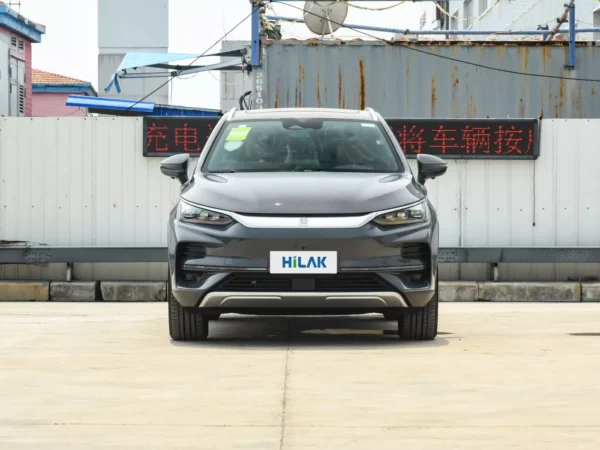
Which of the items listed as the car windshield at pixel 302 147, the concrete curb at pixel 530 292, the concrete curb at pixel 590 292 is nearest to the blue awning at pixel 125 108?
the concrete curb at pixel 530 292

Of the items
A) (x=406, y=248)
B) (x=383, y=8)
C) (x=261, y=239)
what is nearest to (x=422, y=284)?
(x=406, y=248)

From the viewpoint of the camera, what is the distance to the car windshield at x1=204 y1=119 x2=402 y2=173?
8969mm

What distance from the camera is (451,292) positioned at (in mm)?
14078

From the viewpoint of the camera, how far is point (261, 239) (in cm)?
794

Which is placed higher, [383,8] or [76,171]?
[383,8]

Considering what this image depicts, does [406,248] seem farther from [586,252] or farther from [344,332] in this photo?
[586,252]

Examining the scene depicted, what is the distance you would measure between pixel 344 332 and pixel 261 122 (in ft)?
5.58

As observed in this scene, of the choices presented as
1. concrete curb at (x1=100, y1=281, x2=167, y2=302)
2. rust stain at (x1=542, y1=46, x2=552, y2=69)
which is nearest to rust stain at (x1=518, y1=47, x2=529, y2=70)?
rust stain at (x1=542, y1=46, x2=552, y2=69)

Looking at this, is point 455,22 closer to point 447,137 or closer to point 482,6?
point 482,6

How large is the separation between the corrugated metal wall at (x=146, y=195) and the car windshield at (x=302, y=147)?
204 inches

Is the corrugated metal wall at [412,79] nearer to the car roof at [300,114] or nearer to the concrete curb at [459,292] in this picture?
the concrete curb at [459,292]

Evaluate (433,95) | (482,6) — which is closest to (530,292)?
(433,95)

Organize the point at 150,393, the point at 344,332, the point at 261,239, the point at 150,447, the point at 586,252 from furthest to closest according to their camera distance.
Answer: the point at 586,252 → the point at 344,332 → the point at 261,239 → the point at 150,393 → the point at 150,447

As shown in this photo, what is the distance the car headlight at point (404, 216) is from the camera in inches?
318
